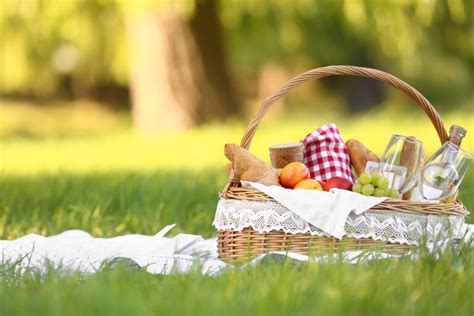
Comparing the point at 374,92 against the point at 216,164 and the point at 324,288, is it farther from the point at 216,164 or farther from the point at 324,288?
the point at 324,288

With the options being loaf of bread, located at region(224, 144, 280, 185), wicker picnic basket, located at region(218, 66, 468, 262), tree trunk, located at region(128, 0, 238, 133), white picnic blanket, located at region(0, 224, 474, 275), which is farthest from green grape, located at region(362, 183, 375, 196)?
tree trunk, located at region(128, 0, 238, 133)

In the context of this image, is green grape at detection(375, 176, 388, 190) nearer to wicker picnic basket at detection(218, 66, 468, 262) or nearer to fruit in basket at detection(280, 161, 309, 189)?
wicker picnic basket at detection(218, 66, 468, 262)

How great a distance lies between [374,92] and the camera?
14398mm

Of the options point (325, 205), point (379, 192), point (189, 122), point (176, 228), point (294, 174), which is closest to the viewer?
point (325, 205)

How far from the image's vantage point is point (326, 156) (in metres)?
3.31

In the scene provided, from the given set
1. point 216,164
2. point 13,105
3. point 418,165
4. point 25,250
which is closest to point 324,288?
point 418,165

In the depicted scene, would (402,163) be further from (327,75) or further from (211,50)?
(211,50)

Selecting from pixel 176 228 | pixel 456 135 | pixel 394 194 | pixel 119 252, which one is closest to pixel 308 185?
pixel 394 194

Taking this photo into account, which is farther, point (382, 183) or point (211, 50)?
point (211, 50)

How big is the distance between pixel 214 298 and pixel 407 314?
0.44m

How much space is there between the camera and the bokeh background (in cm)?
445

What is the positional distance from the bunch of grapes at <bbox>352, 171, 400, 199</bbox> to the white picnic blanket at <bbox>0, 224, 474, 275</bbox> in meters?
0.23

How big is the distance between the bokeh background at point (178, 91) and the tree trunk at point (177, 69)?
1 centimetres

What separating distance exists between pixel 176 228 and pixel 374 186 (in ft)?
3.98
